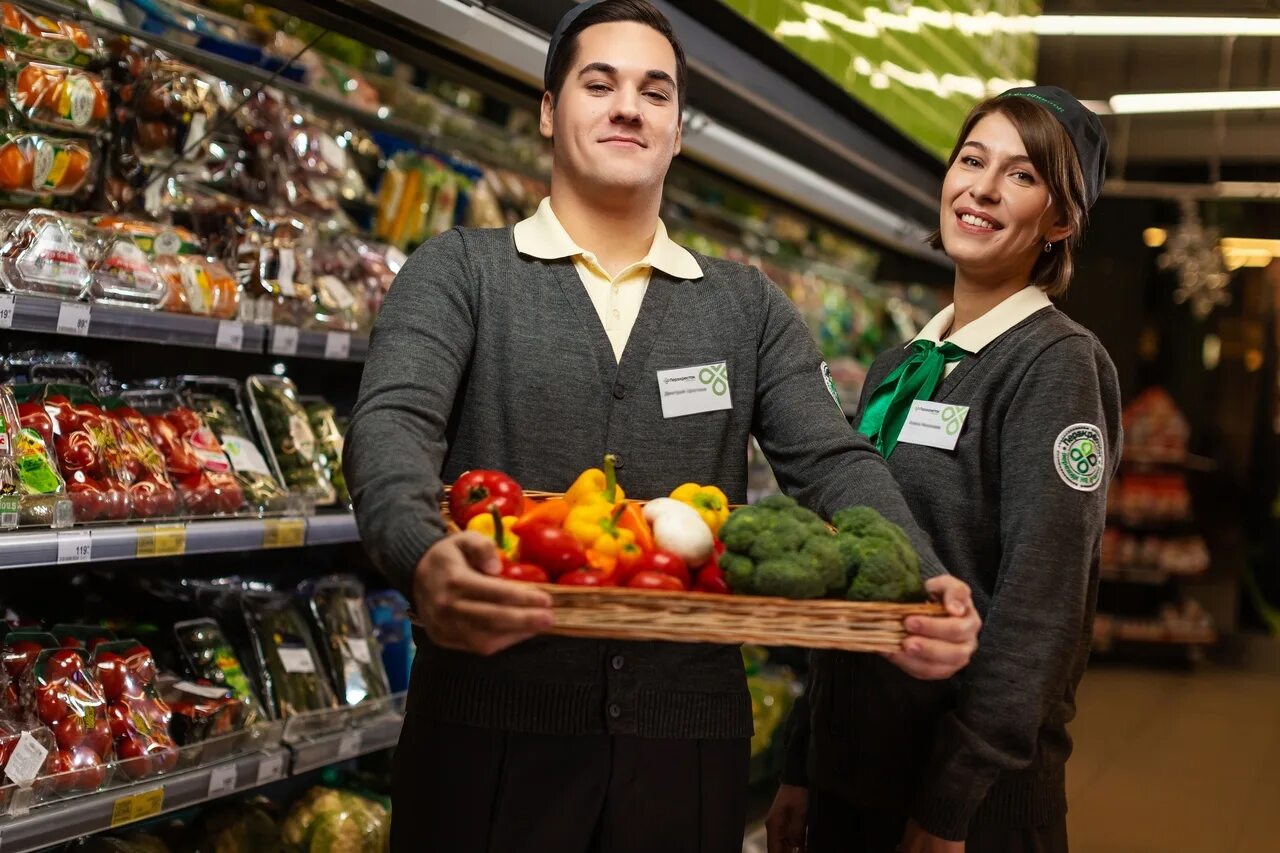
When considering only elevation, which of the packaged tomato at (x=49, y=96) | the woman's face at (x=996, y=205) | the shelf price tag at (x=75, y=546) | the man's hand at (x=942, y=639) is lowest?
the shelf price tag at (x=75, y=546)

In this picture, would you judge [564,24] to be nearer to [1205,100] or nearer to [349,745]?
[349,745]

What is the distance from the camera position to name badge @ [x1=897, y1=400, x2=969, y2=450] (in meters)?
1.92

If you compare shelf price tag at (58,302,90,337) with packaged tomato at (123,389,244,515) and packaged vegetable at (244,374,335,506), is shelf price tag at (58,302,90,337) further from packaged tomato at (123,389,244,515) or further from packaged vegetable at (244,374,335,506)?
packaged vegetable at (244,374,335,506)

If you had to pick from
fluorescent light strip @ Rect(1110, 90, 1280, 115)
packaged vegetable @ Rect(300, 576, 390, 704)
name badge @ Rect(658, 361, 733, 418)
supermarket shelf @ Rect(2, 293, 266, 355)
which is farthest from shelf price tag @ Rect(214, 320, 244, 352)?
fluorescent light strip @ Rect(1110, 90, 1280, 115)

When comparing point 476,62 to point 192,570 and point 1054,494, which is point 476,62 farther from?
point 1054,494

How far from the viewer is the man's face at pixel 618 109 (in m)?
1.77

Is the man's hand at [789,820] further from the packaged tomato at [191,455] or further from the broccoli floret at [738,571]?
the packaged tomato at [191,455]

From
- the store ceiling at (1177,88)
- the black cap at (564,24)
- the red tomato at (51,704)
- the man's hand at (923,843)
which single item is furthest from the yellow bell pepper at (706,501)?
the store ceiling at (1177,88)

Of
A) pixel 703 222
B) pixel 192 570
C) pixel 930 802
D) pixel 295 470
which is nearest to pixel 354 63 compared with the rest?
pixel 295 470

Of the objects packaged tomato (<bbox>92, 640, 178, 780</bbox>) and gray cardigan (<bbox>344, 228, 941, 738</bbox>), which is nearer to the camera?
gray cardigan (<bbox>344, 228, 941, 738</bbox>)

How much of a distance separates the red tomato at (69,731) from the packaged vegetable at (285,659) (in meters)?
0.58

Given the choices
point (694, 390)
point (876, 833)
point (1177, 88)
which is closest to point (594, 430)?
A: point (694, 390)

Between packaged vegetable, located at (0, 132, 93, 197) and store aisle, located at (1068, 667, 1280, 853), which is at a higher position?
packaged vegetable, located at (0, 132, 93, 197)

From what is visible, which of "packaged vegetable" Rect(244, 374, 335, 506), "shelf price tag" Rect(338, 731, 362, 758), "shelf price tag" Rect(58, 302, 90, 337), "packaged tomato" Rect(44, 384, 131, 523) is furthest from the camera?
"packaged vegetable" Rect(244, 374, 335, 506)
